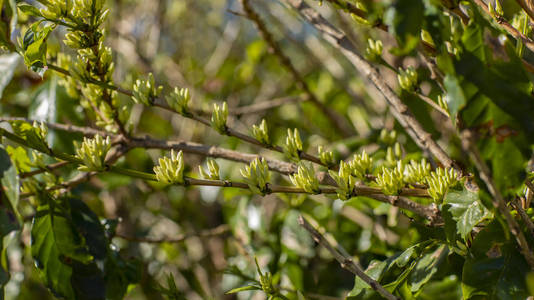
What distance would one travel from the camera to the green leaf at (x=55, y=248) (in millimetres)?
929

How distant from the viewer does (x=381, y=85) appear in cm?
91

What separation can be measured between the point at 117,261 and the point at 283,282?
49 cm

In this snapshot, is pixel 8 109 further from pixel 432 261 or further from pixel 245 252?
pixel 432 261

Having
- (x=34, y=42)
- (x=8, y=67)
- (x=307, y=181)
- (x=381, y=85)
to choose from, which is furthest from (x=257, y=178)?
(x=8, y=67)

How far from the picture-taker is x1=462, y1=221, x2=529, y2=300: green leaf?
0.72 metres

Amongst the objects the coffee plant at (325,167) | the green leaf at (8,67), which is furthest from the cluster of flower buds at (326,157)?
the green leaf at (8,67)

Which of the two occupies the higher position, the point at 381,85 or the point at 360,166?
the point at 381,85

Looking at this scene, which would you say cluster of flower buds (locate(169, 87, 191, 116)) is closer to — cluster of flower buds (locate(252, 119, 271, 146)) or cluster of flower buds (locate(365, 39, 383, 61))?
cluster of flower buds (locate(252, 119, 271, 146))

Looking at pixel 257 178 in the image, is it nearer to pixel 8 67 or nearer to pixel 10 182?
pixel 10 182

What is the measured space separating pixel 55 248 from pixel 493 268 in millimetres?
773

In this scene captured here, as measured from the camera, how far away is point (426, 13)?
583 millimetres

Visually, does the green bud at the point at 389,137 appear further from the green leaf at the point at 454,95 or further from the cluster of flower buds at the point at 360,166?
the green leaf at the point at 454,95

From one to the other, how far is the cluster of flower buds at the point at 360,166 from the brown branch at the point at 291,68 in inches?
24.4

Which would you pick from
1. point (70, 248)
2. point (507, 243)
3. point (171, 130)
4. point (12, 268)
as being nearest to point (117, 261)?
point (70, 248)
